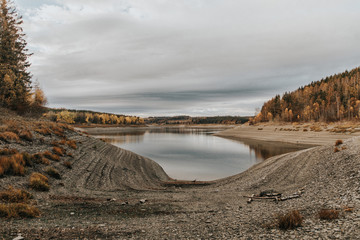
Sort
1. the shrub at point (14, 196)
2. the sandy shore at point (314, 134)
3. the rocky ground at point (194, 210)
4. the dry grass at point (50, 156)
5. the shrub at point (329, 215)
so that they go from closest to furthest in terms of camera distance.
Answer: the rocky ground at point (194, 210) < the shrub at point (329, 215) < the shrub at point (14, 196) < the dry grass at point (50, 156) < the sandy shore at point (314, 134)

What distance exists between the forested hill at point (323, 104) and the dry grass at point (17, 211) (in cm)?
10383

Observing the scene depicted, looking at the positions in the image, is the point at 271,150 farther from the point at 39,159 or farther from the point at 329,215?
the point at 39,159

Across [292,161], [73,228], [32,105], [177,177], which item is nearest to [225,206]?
[73,228]

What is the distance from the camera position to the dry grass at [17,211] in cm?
751

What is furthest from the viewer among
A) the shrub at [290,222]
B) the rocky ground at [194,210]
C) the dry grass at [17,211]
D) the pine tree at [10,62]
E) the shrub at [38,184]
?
the pine tree at [10,62]

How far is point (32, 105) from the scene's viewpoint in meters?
41.2

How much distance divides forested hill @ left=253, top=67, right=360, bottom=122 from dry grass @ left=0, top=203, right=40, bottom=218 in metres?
104

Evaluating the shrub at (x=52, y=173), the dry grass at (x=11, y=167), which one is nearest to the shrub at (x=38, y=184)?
the dry grass at (x=11, y=167)

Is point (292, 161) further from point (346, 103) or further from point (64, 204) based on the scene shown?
point (346, 103)

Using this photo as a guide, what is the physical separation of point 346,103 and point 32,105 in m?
125

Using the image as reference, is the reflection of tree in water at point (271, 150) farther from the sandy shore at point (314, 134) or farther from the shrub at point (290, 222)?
the shrub at point (290, 222)

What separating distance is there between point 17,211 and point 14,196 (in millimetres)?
1890

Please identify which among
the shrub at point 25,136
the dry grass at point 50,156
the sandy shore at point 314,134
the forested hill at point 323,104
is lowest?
the sandy shore at point 314,134

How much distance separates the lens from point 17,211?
25.8 ft
